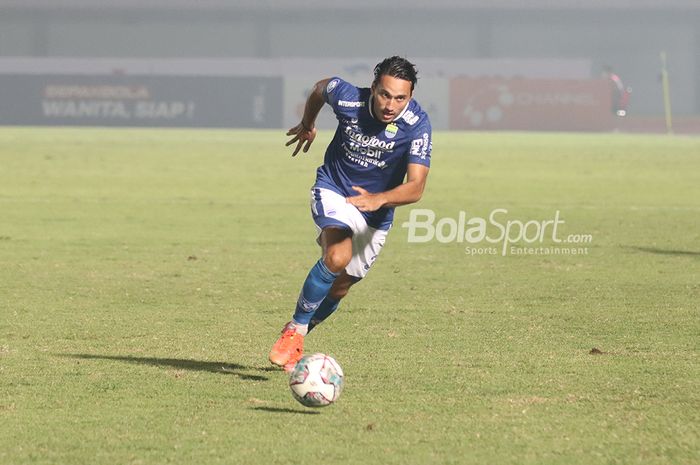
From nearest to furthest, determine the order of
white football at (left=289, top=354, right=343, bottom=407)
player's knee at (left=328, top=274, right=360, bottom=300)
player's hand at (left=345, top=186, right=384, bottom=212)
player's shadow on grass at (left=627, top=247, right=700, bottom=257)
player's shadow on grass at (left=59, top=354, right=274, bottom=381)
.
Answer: white football at (left=289, top=354, right=343, bottom=407)
player's hand at (left=345, top=186, right=384, bottom=212)
player's shadow on grass at (left=59, top=354, right=274, bottom=381)
player's knee at (left=328, top=274, right=360, bottom=300)
player's shadow on grass at (left=627, top=247, right=700, bottom=257)

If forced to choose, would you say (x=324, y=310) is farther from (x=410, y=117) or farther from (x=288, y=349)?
(x=410, y=117)

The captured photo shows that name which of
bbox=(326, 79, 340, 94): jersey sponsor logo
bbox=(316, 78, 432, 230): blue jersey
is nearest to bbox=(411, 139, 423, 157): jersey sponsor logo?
bbox=(316, 78, 432, 230): blue jersey

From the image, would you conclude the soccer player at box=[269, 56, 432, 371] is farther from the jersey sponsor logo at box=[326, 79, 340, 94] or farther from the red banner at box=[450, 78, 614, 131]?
the red banner at box=[450, 78, 614, 131]

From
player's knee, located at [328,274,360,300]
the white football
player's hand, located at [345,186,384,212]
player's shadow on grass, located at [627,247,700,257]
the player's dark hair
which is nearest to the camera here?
the white football

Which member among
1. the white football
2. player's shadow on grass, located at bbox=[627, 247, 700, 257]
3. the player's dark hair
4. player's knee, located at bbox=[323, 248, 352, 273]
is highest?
the player's dark hair

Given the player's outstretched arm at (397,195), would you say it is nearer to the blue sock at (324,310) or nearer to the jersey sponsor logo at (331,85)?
the jersey sponsor logo at (331,85)

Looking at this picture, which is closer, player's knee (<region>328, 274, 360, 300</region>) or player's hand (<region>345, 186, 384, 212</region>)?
player's hand (<region>345, 186, 384, 212</region>)

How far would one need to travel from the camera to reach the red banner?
5559cm

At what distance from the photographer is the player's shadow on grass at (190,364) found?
7.45 m

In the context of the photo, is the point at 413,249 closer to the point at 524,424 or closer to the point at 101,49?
the point at 524,424

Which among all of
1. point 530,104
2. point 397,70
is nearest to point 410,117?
point 397,70

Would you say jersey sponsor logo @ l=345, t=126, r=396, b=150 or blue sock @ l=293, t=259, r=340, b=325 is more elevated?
jersey sponsor logo @ l=345, t=126, r=396, b=150

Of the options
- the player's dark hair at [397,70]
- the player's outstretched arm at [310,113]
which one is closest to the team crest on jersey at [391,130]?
the player's dark hair at [397,70]

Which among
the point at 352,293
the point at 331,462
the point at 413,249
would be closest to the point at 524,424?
the point at 331,462
